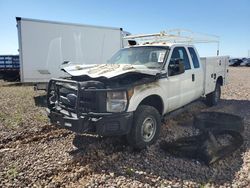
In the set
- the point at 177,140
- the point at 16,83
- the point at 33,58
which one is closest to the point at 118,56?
the point at 177,140

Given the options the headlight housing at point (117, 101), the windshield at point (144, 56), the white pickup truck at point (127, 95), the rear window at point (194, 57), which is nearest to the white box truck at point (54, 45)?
the windshield at point (144, 56)

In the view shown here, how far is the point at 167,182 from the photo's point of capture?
11.8 feet

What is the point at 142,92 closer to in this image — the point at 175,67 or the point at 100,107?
the point at 100,107

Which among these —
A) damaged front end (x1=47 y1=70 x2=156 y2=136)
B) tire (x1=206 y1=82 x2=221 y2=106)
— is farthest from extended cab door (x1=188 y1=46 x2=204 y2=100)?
damaged front end (x1=47 y1=70 x2=156 y2=136)

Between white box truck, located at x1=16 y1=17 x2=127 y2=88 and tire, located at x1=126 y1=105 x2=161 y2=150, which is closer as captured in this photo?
tire, located at x1=126 y1=105 x2=161 y2=150

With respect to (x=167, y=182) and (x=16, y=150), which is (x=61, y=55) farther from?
(x=167, y=182)

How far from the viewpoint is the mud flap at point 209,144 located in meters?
4.25

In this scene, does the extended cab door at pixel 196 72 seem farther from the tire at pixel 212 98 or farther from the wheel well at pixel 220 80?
the wheel well at pixel 220 80

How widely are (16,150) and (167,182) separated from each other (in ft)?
9.49

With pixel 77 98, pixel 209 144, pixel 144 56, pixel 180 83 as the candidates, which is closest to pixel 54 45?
pixel 144 56

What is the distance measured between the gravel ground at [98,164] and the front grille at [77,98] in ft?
2.70

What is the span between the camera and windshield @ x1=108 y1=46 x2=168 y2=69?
17.6 ft

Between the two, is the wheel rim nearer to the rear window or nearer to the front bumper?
the front bumper

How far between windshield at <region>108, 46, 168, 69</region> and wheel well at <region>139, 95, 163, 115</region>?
25.9 inches
